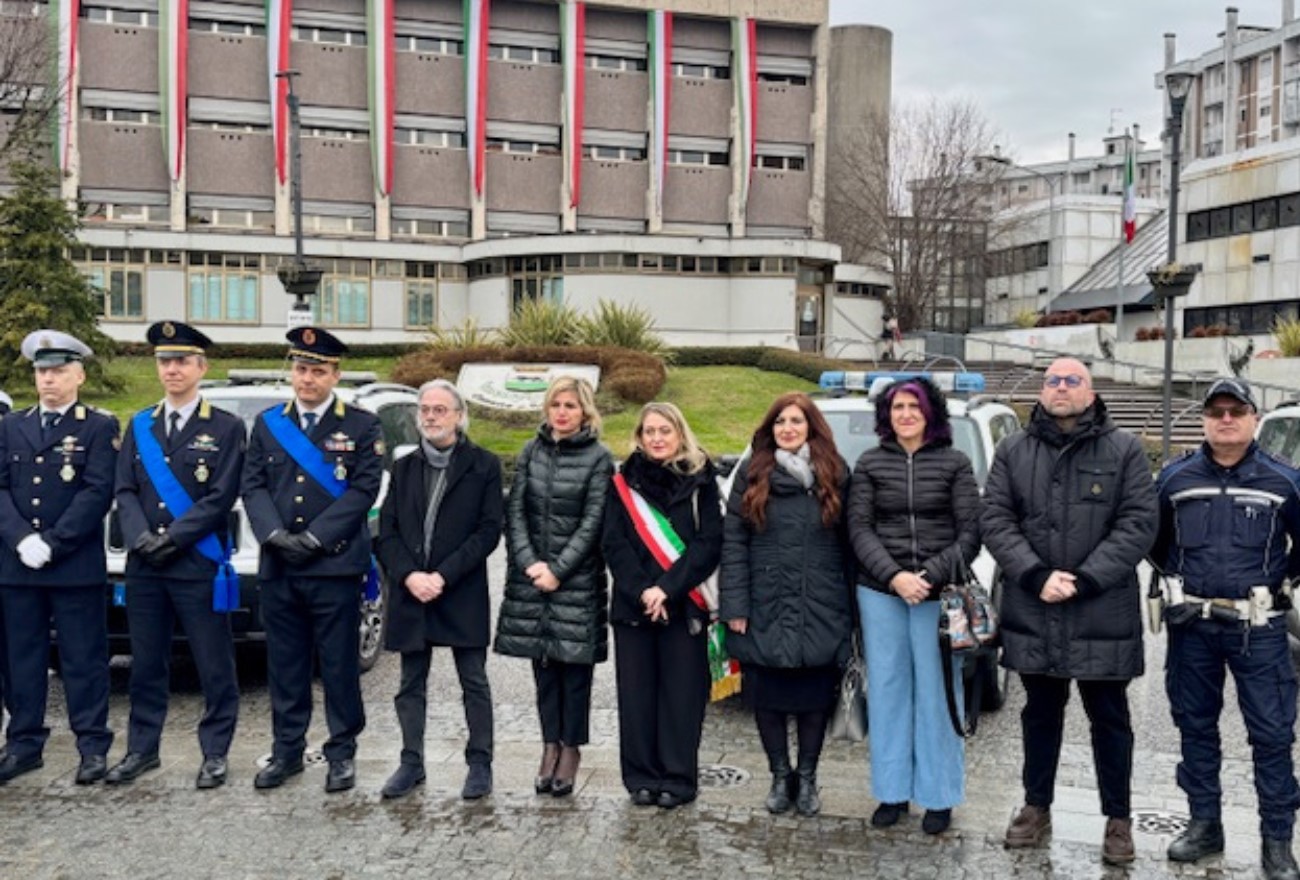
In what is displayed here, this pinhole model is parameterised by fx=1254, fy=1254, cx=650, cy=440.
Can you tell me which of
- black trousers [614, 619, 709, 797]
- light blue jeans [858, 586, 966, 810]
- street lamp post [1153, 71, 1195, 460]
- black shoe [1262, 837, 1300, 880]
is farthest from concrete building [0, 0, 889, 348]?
black shoe [1262, 837, 1300, 880]

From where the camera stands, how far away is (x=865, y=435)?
8953mm

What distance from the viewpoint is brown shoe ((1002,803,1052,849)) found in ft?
17.2

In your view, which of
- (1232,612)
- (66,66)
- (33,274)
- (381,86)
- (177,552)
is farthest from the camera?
(381,86)

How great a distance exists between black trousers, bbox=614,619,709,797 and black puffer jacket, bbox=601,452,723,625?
119mm

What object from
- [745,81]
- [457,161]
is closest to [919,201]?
[745,81]

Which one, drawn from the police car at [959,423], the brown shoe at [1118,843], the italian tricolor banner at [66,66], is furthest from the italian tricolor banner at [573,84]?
the brown shoe at [1118,843]

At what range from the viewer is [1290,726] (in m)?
5.05

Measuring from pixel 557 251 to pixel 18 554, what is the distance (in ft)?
118

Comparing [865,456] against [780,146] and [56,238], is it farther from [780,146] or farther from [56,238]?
[780,146]

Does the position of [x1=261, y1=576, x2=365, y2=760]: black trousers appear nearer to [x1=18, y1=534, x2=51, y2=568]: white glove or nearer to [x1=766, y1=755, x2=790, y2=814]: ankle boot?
[x1=18, y1=534, x2=51, y2=568]: white glove

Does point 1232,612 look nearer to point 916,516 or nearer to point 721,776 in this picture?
point 916,516

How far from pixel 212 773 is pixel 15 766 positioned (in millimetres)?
1009

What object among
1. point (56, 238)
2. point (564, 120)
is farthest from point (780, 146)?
point (56, 238)

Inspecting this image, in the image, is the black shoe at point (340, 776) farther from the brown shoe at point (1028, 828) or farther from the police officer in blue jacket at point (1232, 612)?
the police officer in blue jacket at point (1232, 612)
